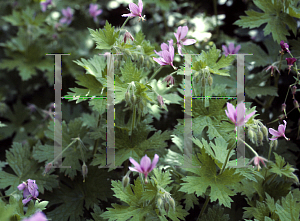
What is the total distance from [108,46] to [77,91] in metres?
0.32

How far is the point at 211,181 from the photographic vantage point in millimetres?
1417

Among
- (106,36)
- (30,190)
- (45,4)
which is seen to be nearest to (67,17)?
(45,4)

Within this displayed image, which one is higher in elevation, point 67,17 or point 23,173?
point 67,17

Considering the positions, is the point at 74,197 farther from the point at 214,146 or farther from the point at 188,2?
the point at 188,2

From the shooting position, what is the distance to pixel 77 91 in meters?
1.67

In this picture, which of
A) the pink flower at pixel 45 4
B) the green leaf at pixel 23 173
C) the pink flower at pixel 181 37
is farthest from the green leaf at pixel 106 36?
the pink flower at pixel 45 4

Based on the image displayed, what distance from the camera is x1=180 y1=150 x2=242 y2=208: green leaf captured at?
1.36 metres

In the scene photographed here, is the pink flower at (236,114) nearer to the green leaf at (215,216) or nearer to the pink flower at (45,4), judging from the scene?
the green leaf at (215,216)

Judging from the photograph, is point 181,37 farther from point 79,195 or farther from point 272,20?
point 79,195

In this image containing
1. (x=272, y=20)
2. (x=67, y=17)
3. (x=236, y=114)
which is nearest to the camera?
(x=236, y=114)

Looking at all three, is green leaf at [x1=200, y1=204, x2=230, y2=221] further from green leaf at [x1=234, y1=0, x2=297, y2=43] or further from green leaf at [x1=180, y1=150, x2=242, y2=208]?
green leaf at [x1=234, y1=0, x2=297, y2=43]

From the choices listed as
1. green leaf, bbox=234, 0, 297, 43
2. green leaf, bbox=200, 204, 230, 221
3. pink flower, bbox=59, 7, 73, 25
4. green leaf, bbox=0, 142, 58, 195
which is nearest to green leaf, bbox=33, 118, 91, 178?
green leaf, bbox=0, 142, 58, 195

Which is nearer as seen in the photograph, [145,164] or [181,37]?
[145,164]

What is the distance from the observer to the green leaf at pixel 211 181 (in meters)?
1.36
